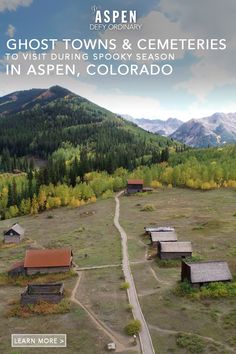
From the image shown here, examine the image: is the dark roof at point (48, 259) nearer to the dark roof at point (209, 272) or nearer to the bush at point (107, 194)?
the dark roof at point (209, 272)

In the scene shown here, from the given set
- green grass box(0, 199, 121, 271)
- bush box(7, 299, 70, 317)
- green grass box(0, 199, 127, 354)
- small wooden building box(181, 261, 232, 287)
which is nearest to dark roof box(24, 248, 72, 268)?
green grass box(0, 199, 127, 354)

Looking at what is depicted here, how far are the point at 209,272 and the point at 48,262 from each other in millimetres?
32418

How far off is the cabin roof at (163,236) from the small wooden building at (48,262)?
829 inches

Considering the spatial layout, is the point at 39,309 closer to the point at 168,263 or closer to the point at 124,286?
the point at 124,286

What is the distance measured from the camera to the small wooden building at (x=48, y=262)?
8319 centimetres

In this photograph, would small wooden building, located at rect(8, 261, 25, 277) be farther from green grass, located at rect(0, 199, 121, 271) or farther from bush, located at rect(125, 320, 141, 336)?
bush, located at rect(125, 320, 141, 336)

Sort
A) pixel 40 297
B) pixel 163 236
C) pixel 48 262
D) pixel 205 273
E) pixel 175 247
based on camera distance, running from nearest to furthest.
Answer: pixel 40 297
pixel 205 273
pixel 48 262
pixel 175 247
pixel 163 236

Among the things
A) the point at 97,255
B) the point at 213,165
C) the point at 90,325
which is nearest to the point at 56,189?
the point at 213,165

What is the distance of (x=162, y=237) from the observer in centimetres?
9738

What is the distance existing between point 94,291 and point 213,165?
137 meters

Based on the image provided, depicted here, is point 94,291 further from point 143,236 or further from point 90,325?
point 143,236

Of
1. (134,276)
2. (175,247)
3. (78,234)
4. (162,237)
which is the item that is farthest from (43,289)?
(78,234)

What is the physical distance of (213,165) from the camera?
195875 millimetres

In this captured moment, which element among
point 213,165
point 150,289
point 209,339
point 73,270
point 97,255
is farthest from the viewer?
point 213,165
